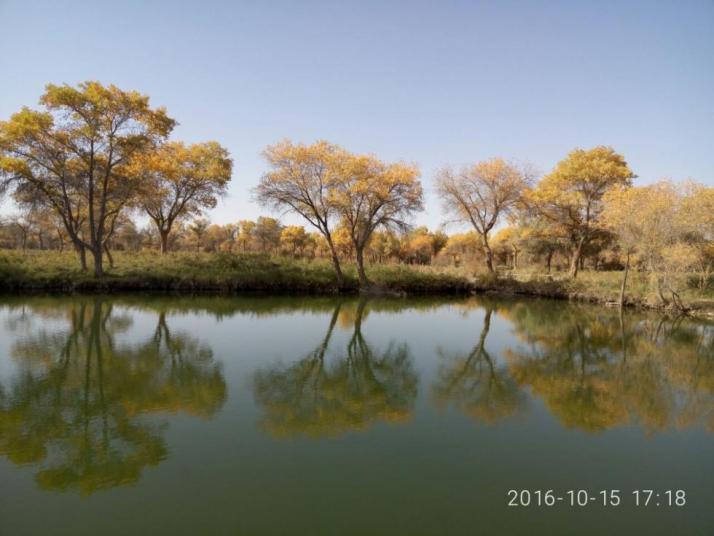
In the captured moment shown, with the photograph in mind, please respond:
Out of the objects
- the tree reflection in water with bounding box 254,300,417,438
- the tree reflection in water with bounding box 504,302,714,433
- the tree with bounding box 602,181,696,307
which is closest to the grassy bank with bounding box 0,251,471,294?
the tree with bounding box 602,181,696,307

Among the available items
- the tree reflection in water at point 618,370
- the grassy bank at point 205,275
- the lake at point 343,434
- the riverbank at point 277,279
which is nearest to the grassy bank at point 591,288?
the riverbank at point 277,279

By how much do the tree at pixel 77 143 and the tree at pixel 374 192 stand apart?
1041 centimetres

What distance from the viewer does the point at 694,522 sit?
14.7ft

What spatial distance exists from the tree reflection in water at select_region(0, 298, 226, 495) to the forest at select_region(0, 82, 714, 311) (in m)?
14.1

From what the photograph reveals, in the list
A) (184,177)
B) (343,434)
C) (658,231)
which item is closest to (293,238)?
(184,177)

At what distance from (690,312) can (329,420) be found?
21.0 m

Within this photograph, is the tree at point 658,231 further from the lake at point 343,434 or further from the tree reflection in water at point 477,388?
the tree reflection in water at point 477,388

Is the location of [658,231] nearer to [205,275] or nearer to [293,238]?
[205,275]

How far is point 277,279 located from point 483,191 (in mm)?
16088

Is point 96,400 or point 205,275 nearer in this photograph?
point 96,400

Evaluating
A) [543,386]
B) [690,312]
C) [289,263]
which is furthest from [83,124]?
[690,312]

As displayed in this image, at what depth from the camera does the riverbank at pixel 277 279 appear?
74.7ft

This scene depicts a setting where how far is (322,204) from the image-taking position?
27562mm

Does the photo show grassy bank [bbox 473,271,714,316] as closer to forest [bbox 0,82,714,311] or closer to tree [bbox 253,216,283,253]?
forest [bbox 0,82,714,311]
